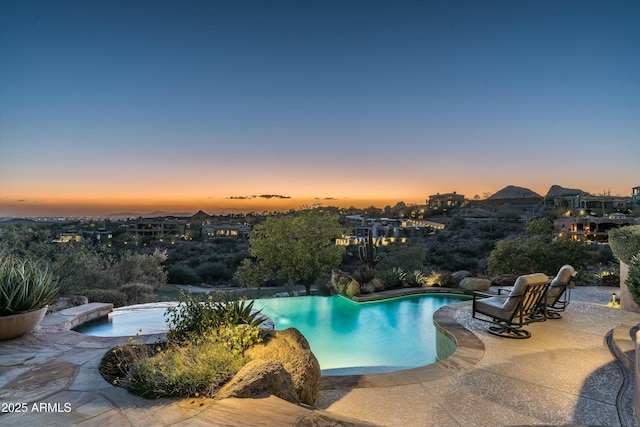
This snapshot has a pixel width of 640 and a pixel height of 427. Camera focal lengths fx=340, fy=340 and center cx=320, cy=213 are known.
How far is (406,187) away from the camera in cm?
2459

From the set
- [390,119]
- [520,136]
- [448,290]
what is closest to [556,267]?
[448,290]

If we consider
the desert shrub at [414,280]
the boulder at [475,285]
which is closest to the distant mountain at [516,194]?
the desert shrub at [414,280]

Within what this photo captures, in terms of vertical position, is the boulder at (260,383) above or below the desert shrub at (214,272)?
above

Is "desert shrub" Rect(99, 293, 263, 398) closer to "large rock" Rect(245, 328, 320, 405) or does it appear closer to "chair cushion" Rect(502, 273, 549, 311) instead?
"large rock" Rect(245, 328, 320, 405)

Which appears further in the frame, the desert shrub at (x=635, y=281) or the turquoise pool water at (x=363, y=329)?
the turquoise pool water at (x=363, y=329)

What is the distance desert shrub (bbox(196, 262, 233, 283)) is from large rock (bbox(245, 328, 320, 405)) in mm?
17901

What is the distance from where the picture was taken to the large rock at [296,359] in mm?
3125

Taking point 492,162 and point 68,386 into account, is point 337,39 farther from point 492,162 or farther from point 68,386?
point 492,162

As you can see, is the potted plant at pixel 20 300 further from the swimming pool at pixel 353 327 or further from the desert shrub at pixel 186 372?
the desert shrub at pixel 186 372

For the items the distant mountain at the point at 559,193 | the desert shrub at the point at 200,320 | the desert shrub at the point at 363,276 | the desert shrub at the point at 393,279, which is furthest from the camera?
the distant mountain at the point at 559,193

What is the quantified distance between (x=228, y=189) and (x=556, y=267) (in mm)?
16983

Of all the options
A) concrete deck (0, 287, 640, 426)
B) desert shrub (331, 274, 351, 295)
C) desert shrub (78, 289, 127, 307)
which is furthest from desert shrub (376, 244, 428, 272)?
desert shrub (78, 289, 127, 307)

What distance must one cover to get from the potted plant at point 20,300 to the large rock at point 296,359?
3.42 metres

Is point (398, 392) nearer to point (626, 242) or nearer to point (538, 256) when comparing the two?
point (626, 242)
